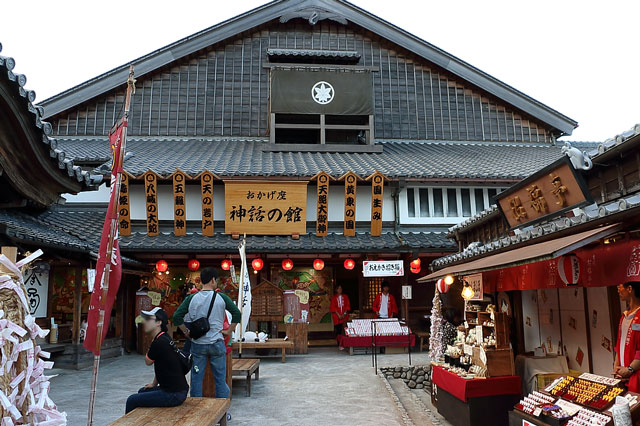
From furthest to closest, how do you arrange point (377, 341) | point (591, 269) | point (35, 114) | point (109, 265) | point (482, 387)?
point (377, 341) < point (482, 387) < point (35, 114) < point (591, 269) < point (109, 265)

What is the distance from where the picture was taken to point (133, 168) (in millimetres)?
16156

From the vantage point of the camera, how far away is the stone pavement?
8.10 metres

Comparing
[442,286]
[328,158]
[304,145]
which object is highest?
[304,145]

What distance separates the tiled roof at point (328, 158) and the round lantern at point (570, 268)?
1047cm

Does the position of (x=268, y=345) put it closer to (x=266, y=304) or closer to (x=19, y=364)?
(x=266, y=304)

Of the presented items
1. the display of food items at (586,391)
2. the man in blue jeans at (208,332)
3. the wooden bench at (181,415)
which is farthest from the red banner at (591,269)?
the wooden bench at (181,415)

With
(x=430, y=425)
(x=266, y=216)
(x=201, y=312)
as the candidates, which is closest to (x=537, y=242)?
(x=430, y=425)

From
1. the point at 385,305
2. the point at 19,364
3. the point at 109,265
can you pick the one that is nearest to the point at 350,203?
the point at 385,305

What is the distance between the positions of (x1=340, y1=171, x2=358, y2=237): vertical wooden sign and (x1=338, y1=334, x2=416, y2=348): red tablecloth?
3417 millimetres

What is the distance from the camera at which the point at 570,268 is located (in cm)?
598

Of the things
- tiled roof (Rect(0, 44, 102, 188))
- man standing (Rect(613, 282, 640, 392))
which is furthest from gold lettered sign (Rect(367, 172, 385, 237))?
man standing (Rect(613, 282, 640, 392))

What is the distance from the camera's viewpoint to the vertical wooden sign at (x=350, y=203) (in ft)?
52.7

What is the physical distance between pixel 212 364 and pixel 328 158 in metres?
12.8

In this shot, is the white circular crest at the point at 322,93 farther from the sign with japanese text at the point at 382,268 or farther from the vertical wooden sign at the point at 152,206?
the sign with japanese text at the point at 382,268
